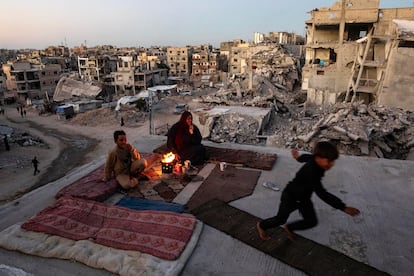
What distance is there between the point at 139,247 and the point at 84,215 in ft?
3.54

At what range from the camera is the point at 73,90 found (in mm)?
36500

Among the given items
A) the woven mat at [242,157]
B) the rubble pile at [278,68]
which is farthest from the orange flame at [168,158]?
the rubble pile at [278,68]

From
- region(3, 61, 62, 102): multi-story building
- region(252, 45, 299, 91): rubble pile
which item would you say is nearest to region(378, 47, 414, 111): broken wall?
region(252, 45, 299, 91): rubble pile

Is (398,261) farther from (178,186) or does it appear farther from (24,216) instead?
(24,216)

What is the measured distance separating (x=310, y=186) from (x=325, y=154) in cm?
39

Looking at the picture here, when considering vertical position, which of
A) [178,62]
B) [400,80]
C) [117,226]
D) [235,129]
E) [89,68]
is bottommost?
[235,129]

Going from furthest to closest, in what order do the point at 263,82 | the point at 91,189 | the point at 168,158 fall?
the point at 263,82 < the point at 168,158 < the point at 91,189

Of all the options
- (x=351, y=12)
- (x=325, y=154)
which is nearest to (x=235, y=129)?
(x=325, y=154)

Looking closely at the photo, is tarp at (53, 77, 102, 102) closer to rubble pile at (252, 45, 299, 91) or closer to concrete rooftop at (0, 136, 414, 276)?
rubble pile at (252, 45, 299, 91)

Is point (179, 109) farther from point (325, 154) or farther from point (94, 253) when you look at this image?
point (325, 154)

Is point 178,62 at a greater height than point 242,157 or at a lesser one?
greater

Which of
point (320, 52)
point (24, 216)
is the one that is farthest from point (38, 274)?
point (320, 52)

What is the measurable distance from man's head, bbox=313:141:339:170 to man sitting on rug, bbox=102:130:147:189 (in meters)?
3.07

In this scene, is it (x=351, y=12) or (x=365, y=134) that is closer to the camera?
(x=365, y=134)
